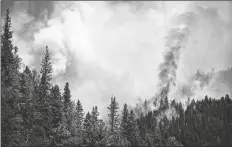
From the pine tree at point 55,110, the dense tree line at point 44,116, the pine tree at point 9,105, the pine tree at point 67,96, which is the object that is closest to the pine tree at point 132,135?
the dense tree line at point 44,116

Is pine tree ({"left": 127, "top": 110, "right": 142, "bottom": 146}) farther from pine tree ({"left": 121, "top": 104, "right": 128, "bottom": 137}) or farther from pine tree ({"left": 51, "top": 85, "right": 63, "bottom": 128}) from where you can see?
pine tree ({"left": 51, "top": 85, "right": 63, "bottom": 128})

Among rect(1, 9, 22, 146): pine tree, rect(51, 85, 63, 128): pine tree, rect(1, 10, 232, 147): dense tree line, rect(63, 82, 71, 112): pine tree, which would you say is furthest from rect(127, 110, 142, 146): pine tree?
rect(1, 9, 22, 146): pine tree

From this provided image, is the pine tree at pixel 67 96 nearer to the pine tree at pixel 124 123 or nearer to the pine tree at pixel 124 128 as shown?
the pine tree at pixel 124 128

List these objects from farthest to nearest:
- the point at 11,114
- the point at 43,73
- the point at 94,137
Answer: the point at 43,73 → the point at 94,137 → the point at 11,114

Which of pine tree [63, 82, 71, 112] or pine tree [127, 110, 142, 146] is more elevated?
pine tree [63, 82, 71, 112]

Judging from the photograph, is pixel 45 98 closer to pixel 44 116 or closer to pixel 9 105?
pixel 44 116

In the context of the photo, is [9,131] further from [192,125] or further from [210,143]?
[192,125]

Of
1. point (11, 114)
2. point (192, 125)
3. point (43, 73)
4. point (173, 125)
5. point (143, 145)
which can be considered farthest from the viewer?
point (173, 125)

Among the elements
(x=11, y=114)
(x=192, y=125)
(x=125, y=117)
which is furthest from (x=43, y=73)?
(x=192, y=125)

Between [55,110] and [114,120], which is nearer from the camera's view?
[55,110]

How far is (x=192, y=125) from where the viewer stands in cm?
17650

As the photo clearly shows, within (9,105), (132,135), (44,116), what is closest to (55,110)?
(44,116)

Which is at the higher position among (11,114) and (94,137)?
(11,114)

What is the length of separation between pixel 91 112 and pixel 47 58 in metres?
31.8
